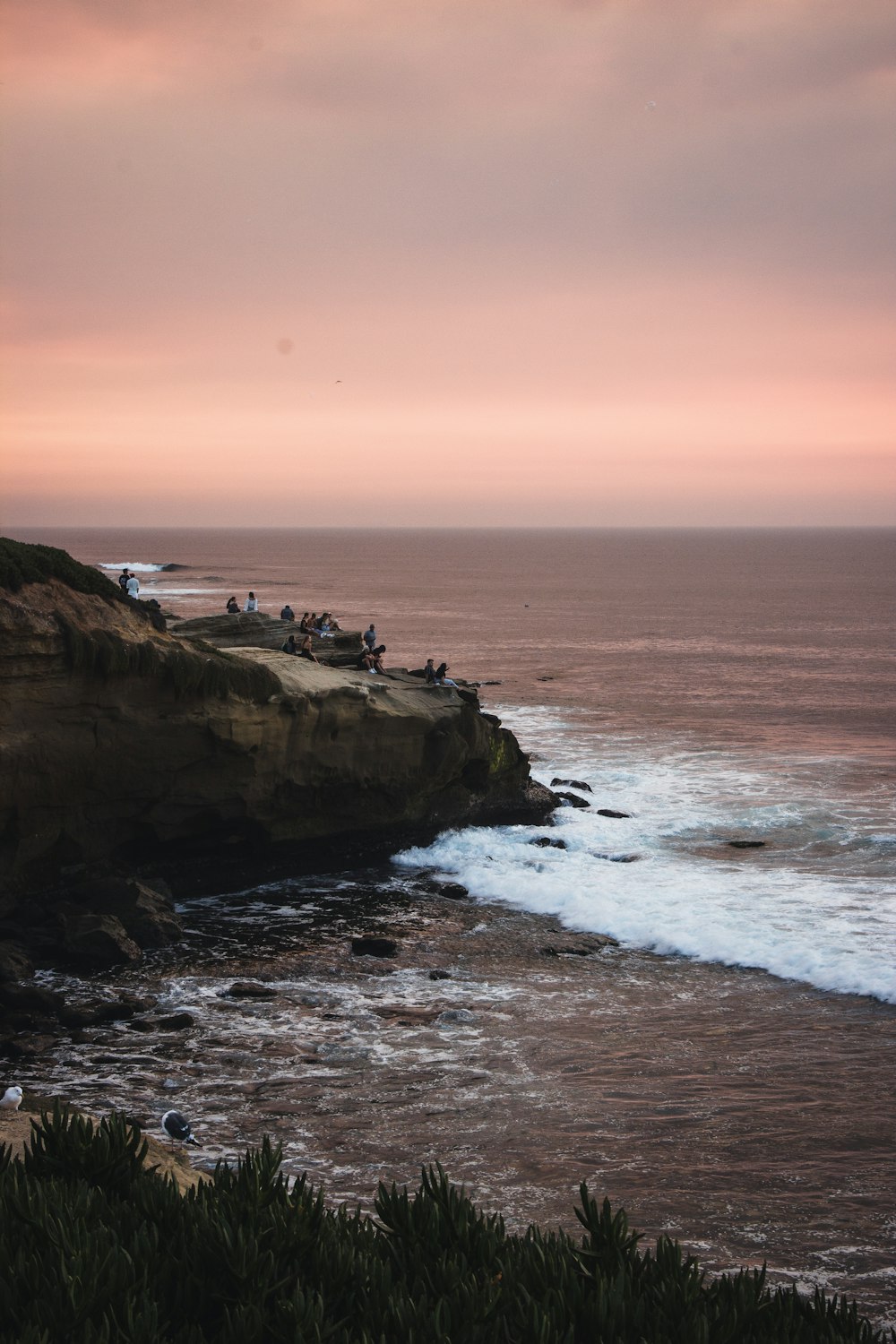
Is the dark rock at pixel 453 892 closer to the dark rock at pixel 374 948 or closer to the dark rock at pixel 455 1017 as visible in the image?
the dark rock at pixel 374 948

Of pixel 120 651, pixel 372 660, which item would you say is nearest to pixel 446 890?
pixel 372 660

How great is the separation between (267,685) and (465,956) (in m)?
8.04

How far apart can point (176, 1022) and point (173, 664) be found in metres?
8.88

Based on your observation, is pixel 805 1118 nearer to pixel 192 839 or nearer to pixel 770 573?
pixel 192 839

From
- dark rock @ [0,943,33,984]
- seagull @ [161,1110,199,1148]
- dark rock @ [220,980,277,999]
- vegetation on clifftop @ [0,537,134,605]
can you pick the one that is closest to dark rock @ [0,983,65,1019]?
dark rock @ [0,943,33,984]

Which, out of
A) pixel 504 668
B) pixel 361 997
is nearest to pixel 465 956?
pixel 361 997

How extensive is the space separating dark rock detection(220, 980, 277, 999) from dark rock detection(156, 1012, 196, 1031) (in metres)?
1.34

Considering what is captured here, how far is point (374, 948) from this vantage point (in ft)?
→ 74.0

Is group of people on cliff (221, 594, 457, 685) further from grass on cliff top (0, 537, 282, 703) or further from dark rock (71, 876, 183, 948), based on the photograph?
dark rock (71, 876, 183, 948)

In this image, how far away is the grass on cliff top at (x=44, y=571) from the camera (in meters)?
23.2

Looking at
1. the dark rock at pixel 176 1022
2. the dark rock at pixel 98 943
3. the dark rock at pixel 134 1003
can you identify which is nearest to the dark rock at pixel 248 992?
the dark rock at pixel 134 1003

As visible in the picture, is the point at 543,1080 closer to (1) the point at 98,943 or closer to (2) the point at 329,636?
(1) the point at 98,943

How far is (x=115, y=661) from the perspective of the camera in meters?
24.3

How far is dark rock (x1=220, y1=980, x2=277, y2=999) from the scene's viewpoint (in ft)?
66.4
